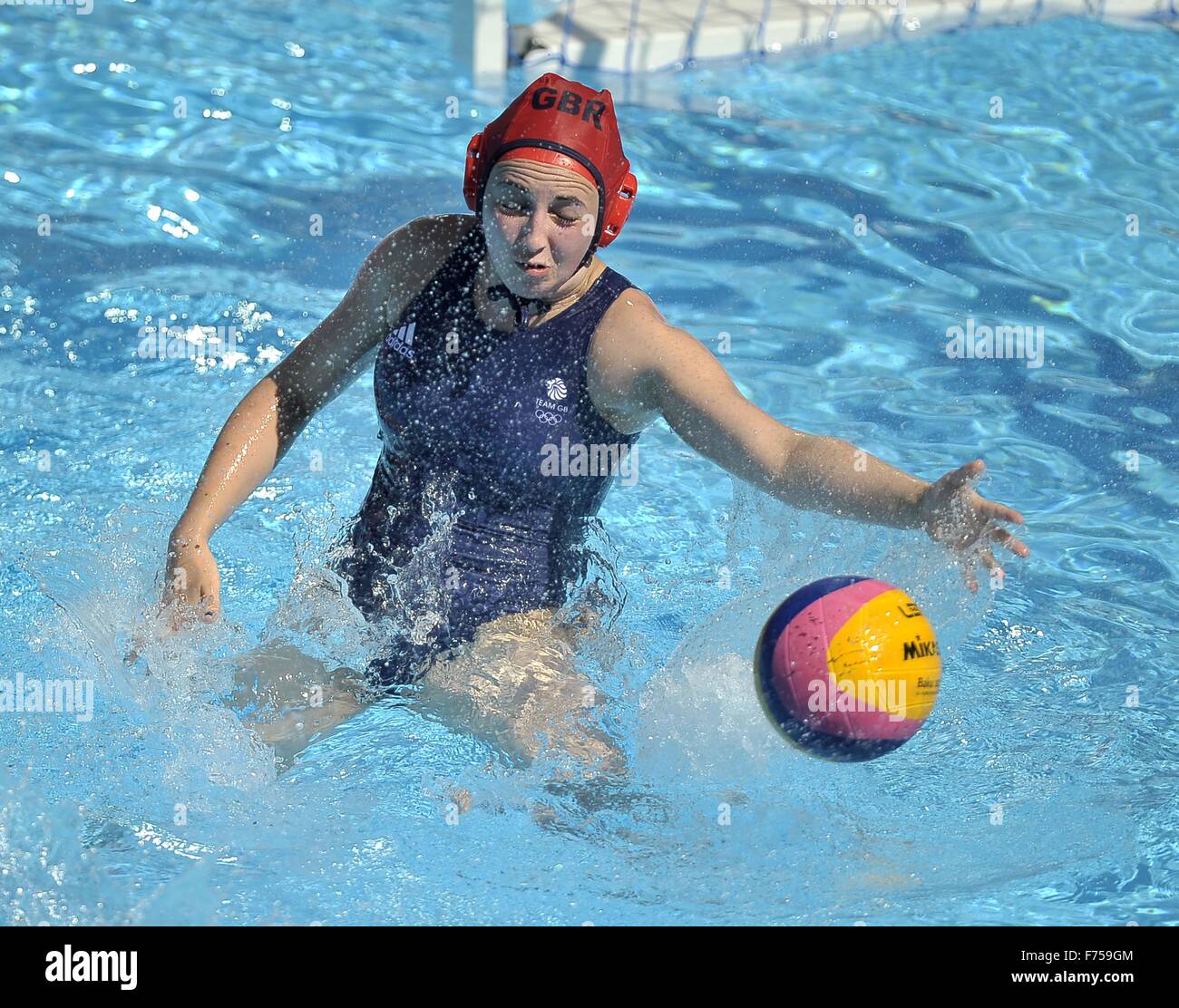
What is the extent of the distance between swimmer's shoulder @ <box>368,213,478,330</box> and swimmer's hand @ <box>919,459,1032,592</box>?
4.31 ft

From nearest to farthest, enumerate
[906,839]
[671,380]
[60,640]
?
1. [671,380]
2. [906,839]
3. [60,640]

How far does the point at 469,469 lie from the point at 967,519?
3.87ft

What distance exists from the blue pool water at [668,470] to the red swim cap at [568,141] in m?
1.07

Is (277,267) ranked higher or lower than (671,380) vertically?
lower

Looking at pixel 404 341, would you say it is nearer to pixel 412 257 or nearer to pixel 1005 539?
pixel 412 257

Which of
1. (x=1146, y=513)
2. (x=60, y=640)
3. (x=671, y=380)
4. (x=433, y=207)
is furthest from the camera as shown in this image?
(x=433, y=207)

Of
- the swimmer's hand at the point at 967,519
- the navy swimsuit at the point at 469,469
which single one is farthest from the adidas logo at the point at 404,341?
the swimmer's hand at the point at 967,519

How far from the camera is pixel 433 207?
6.64 metres

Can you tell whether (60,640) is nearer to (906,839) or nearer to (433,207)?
(906,839)

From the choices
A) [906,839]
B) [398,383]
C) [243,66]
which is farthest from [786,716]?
[243,66]

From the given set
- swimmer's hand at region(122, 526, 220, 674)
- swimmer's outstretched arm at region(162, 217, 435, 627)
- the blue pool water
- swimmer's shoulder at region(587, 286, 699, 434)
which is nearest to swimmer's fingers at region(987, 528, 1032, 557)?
the blue pool water

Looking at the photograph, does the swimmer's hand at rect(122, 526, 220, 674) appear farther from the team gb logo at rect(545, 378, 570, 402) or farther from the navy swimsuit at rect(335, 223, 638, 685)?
the team gb logo at rect(545, 378, 570, 402)

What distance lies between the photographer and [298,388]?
3561 mm

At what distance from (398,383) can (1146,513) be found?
2.95m
